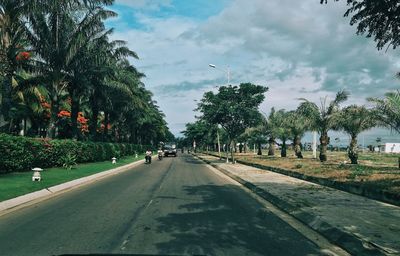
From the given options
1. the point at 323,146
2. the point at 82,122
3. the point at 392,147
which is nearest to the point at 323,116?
the point at 323,146

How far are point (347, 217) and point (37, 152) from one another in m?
20.7

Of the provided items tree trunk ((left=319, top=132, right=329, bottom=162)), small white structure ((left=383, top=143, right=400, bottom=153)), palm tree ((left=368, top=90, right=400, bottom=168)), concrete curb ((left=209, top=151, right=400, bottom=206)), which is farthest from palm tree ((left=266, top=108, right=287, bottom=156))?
small white structure ((left=383, top=143, right=400, bottom=153))

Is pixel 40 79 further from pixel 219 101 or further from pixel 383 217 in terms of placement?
pixel 383 217

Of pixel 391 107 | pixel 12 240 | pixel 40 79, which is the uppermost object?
pixel 40 79

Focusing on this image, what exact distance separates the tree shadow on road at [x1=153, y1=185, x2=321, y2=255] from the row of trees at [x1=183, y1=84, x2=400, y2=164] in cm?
1674

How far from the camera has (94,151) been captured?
4041 cm

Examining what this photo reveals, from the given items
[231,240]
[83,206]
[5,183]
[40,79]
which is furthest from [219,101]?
[231,240]

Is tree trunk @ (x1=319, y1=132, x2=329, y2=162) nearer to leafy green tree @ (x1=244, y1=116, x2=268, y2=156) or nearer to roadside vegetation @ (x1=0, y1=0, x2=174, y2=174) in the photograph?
leafy green tree @ (x1=244, y1=116, x2=268, y2=156)

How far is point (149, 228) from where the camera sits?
9.49 metres

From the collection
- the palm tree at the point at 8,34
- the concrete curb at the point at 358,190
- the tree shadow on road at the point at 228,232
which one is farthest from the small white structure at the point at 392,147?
the tree shadow on road at the point at 228,232

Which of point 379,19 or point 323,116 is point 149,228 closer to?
point 379,19

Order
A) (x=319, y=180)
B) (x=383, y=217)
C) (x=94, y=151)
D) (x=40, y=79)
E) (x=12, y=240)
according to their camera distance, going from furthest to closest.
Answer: (x=94, y=151), (x=40, y=79), (x=319, y=180), (x=383, y=217), (x=12, y=240)

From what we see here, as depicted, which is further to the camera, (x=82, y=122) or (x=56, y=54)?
(x=82, y=122)

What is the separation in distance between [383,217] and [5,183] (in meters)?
13.9
